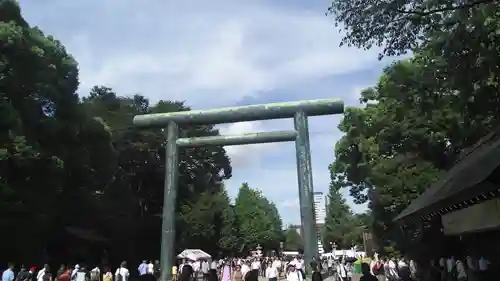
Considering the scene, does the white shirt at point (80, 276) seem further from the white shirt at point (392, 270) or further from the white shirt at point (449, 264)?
the white shirt at point (449, 264)

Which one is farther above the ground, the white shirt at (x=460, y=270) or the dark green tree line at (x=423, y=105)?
the dark green tree line at (x=423, y=105)

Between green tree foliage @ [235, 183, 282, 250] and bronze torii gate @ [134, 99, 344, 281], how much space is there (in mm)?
47008

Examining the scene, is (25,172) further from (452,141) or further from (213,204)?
(213,204)

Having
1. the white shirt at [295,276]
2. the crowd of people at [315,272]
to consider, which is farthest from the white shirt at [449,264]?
the white shirt at [295,276]

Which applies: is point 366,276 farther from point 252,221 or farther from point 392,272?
point 252,221

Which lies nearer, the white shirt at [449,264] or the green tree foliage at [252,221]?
the white shirt at [449,264]

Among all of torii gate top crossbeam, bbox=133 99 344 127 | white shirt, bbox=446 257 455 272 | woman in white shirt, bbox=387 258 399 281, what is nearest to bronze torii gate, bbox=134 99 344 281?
torii gate top crossbeam, bbox=133 99 344 127

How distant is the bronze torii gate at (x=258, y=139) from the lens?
1680 centimetres

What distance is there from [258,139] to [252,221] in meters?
55.7

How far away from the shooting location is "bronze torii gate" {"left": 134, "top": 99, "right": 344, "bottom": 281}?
16797 millimetres

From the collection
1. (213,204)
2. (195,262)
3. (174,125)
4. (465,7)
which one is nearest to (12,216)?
(174,125)

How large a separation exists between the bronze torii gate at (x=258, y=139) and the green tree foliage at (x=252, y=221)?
47.0 m

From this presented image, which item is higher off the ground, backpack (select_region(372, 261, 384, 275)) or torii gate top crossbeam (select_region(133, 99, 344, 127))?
torii gate top crossbeam (select_region(133, 99, 344, 127))

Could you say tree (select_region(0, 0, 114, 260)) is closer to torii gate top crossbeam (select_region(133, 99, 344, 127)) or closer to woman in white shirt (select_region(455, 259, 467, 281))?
torii gate top crossbeam (select_region(133, 99, 344, 127))
